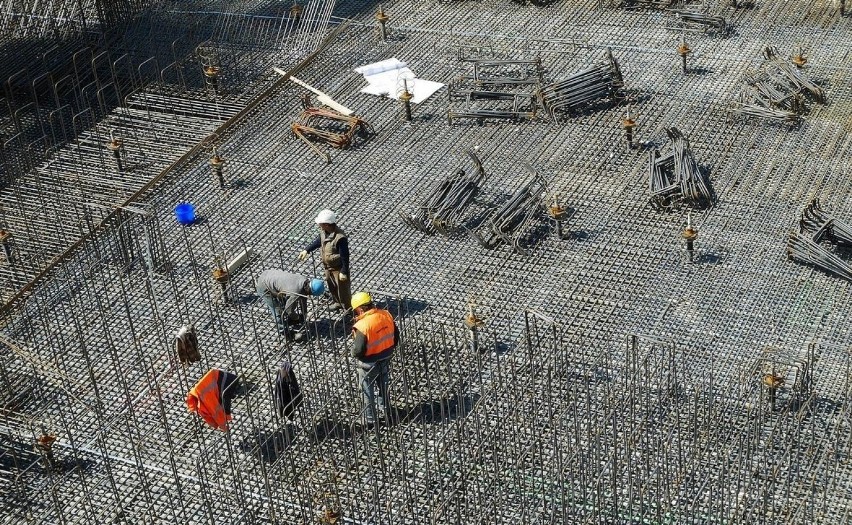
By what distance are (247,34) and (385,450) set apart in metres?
11.7

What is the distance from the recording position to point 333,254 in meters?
17.6

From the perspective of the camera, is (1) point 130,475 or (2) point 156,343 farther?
(2) point 156,343

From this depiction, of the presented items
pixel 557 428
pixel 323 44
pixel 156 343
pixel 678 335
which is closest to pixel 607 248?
pixel 678 335

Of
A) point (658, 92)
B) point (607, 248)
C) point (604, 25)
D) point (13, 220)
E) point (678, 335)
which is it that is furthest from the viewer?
point (604, 25)

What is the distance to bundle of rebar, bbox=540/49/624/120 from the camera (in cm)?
2198

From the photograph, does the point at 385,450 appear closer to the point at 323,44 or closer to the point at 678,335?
the point at 678,335

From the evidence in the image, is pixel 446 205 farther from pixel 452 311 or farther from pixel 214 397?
pixel 214 397

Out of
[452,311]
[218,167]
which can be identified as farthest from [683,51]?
[218,167]

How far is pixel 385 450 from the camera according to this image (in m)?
15.7

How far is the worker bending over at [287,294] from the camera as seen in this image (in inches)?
678

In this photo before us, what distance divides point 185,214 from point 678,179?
7016mm

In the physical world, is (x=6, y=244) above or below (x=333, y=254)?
below

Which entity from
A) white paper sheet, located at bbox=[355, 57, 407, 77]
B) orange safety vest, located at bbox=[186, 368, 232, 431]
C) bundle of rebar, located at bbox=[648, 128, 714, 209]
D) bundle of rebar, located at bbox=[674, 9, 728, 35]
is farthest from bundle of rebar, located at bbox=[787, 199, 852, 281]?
white paper sheet, located at bbox=[355, 57, 407, 77]

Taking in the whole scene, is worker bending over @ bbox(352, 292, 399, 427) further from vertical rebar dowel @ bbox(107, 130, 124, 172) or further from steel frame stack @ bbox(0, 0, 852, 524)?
vertical rebar dowel @ bbox(107, 130, 124, 172)
